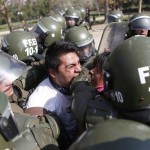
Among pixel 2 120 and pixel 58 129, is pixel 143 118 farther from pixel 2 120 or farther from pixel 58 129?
pixel 2 120

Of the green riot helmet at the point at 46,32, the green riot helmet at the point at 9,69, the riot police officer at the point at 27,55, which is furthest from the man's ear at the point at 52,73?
the green riot helmet at the point at 46,32

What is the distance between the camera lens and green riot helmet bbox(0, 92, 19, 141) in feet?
5.92

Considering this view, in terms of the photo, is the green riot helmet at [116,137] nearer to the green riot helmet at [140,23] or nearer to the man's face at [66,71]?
the man's face at [66,71]

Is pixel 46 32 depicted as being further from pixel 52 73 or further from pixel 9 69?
pixel 52 73

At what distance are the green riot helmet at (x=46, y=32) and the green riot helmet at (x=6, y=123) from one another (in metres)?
4.02

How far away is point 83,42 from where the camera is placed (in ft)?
16.5

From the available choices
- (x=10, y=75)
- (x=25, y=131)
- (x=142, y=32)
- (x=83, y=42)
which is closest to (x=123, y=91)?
(x=25, y=131)

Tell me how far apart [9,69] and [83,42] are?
212 cm

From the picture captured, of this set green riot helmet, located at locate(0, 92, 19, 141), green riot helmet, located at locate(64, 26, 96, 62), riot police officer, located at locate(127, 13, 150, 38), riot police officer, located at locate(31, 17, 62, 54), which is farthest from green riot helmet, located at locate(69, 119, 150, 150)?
riot police officer, located at locate(31, 17, 62, 54)

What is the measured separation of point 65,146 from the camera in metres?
2.69

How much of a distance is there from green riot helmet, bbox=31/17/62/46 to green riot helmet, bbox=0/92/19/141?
4.02m

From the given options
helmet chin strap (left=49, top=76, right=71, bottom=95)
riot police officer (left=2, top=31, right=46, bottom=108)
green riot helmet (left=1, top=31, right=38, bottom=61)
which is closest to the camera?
helmet chin strap (left=49, top=76, right=71, bottom=95)

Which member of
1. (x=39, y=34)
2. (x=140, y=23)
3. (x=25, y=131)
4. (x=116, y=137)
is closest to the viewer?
(x=116, y=137)

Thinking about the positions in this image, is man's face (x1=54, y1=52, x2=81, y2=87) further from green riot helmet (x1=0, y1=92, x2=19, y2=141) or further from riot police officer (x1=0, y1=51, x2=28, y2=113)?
green riot helmet (x1=0, y1=92, x2=19, y2=141)
